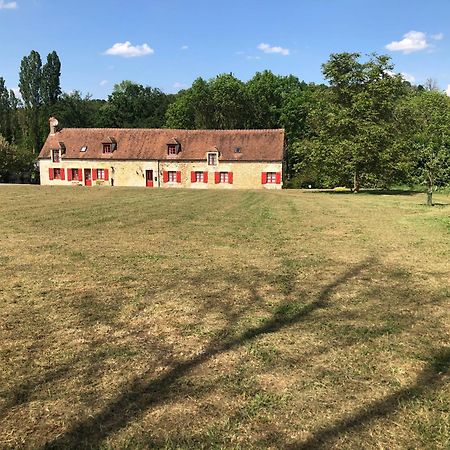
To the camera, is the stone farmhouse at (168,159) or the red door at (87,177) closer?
the stone farmhouse at (168,159)

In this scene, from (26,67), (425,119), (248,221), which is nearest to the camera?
(248,221)

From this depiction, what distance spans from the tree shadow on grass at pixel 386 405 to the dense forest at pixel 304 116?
1664 cm

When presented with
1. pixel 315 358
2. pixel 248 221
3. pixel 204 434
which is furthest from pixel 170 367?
pixel 248 221

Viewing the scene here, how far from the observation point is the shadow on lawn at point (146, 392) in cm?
258

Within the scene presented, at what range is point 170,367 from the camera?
343 cm

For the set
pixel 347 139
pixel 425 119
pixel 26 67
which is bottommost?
pixel 347 139

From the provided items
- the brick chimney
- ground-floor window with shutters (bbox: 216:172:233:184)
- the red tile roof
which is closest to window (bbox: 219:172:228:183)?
ground-floor window with shutters (bbox: 216:172:233:184)

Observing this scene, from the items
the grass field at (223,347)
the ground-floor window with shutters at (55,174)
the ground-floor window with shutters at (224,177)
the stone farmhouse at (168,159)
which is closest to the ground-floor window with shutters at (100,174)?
the stone farmhouse at (168,159)

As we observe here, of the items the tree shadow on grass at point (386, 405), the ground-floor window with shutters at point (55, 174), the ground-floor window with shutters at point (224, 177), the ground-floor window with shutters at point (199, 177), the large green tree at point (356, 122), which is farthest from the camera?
the ground-floor window with shutters at point (55, 174)

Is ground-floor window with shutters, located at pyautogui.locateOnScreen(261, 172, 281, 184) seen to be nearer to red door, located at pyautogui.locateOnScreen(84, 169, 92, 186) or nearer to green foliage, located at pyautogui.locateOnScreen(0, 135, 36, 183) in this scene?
red door, located at pyautogui.locateOnScreen(84, 169, 92, 186)

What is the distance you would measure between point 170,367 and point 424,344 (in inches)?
92.1

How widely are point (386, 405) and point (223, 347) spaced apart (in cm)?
144

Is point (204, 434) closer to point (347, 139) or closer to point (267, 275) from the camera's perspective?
point (267, 275)

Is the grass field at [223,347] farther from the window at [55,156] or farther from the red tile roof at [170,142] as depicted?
the window at [55,156]
